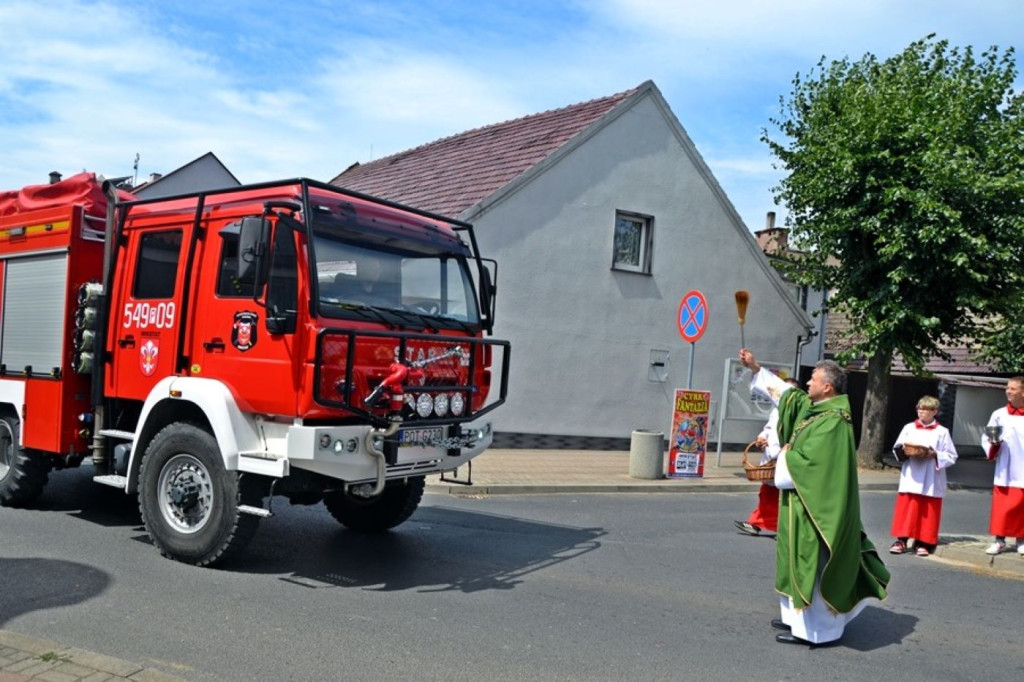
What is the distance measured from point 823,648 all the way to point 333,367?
3655 mm

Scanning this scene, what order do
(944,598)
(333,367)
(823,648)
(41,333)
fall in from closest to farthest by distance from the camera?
(823,648), (333,367), (944,598), (41,333)

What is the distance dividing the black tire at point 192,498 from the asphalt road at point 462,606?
0.19 meters

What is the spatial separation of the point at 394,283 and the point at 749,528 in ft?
Result: 16.8

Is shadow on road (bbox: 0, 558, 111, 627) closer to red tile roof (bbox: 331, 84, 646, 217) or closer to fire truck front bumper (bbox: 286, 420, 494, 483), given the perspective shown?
fire truck front bumper (bbox: 286, 420, 494, 483)

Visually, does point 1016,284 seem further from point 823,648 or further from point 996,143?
point 823,648

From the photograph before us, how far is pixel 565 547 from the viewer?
336 inches

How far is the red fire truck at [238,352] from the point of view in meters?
6.57

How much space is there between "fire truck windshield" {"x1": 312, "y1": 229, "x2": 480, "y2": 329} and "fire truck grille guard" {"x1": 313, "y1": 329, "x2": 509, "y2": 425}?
255 millimetres

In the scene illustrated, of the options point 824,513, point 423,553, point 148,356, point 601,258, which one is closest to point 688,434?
point 601,258

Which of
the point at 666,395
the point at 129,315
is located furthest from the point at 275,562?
the point at 666,395

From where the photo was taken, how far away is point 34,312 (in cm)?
849

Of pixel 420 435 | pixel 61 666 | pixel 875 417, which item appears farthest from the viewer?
pixel 875 417

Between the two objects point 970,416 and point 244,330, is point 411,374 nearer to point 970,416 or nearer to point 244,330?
point 244,330

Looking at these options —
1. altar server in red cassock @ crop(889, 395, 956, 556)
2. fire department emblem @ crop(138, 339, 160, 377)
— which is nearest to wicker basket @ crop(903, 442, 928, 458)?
altar server in red cassock @ crop(889, 395, 956, 556)
